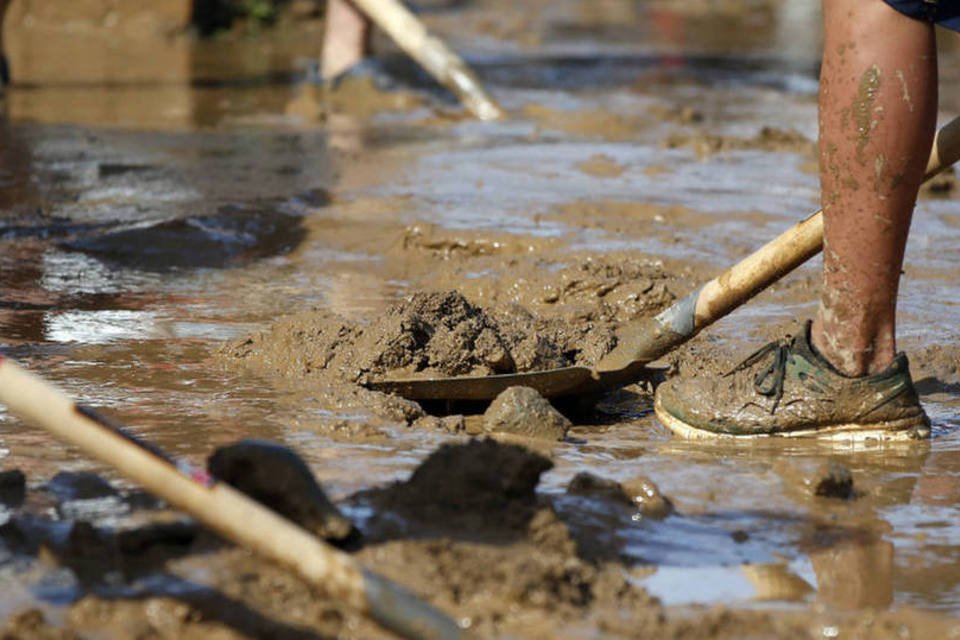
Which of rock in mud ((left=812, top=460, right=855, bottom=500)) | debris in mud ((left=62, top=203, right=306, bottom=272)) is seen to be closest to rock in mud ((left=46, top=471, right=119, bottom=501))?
rock in mud ((left=812, top=460, right=855, bottom=500))

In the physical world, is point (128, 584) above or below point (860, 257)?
below

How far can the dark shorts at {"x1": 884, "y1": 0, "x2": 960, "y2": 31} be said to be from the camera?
2.51 meters

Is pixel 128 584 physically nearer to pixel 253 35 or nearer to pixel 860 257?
pixel 860 257

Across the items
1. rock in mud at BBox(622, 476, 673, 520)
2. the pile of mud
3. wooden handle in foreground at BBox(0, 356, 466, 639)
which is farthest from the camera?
the pile of mud

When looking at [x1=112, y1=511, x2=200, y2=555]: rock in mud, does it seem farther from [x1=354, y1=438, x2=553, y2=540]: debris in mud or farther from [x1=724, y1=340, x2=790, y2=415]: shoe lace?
[x1=724, y1=340, x2=790, y2=415]: shoe lace

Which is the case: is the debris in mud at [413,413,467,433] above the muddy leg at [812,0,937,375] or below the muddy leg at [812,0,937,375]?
below

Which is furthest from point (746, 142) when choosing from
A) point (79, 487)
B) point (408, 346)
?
point (79, 487)

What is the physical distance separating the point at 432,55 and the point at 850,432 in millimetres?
4452

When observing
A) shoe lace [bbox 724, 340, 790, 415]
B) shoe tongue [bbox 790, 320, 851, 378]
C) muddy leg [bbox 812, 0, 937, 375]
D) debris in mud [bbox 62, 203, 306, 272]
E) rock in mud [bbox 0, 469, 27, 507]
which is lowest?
debris in mud [bbox 62, 203, 306, 272]

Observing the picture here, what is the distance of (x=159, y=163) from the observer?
558cm

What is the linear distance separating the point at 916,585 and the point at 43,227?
320cm

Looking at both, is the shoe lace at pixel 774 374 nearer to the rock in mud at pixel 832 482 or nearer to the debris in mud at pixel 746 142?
the rock in mud at pixel 832 482

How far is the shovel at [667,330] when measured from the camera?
2.89 m

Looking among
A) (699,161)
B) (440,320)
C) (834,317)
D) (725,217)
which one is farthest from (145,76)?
(834,317)
